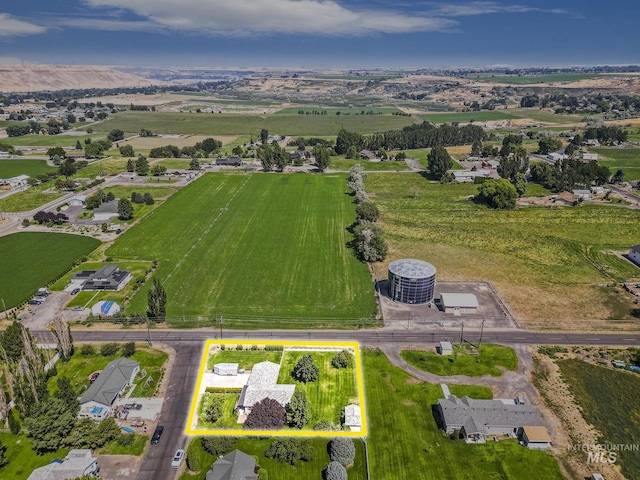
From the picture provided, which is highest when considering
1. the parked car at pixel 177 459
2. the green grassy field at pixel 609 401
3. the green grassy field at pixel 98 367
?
the green grassy field at pixel 609 401

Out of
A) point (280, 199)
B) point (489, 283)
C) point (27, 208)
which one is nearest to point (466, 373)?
point (489, 283)

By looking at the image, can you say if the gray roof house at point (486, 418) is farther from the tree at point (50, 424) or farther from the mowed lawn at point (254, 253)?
the tree at point (50, 424)

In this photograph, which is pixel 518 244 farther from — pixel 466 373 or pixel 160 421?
pixel 160 421

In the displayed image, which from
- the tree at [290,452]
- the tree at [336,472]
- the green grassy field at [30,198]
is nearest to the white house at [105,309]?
the tree at [290,452]

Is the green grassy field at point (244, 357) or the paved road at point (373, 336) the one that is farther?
the paved road at point (373, 336)

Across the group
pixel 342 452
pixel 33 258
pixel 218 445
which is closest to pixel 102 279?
pixel 33 258

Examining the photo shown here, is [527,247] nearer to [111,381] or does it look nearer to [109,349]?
[109,349]
